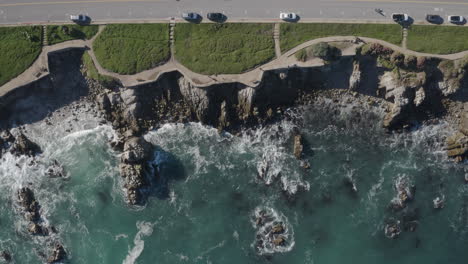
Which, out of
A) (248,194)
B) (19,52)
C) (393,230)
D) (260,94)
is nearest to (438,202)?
(393,230)

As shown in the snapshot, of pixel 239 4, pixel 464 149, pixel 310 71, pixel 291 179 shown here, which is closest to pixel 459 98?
pixel 464 149

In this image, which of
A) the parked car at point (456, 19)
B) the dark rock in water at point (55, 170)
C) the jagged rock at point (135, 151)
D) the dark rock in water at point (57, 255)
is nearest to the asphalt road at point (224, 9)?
the parked car at point (456, 19)

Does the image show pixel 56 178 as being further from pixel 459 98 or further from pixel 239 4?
pixel 459 98

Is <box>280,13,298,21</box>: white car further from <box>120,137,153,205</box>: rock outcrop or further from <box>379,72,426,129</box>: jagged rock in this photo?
<box>120,137,153,205</box>: rock outcrop

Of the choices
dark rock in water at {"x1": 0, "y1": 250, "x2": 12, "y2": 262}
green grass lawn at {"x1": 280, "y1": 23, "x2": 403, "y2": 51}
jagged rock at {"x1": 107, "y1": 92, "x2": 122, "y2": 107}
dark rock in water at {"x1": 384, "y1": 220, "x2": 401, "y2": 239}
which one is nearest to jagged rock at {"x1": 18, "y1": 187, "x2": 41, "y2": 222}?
dark rock in water at {"x1": 0, "y1": 250, "x2": 12, "y2": 262}

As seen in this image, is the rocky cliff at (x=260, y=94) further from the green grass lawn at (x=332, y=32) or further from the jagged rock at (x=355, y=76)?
the green grass lawn at (x=332, y=32)
